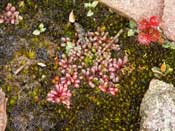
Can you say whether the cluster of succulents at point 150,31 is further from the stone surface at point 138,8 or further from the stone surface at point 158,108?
the stone surface at point 158,108

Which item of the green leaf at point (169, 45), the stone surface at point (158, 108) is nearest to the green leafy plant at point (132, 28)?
the green leaf at point (169, 45)

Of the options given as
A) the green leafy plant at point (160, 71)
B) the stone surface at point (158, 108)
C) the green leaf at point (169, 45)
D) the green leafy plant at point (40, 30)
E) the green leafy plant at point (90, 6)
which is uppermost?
the green leafy plant at point (90, 6)

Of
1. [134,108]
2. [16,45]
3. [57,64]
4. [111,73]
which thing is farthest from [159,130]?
[16,45]

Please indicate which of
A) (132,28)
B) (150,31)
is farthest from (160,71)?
(132,28)

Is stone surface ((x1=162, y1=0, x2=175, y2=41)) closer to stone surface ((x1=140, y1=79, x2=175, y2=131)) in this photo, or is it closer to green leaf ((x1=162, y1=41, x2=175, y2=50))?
green leaf ((x1=162, y1=41, x2=175, y2=50))

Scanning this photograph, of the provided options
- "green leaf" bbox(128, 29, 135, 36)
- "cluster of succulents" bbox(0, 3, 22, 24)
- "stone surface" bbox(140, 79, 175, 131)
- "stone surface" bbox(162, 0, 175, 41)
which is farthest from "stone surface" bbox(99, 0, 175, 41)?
"cluster of succulents" bbox(0, 3, 22, 24)

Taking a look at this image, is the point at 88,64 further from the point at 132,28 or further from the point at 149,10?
the point at 149,10

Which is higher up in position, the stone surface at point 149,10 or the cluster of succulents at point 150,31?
→ the stone surface at point 149,10

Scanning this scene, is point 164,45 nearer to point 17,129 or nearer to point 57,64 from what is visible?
point 57,64
